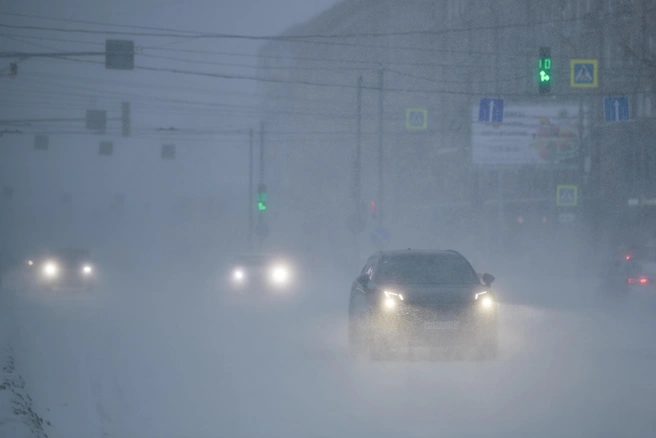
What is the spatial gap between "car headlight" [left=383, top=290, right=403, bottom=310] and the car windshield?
59 centimetres

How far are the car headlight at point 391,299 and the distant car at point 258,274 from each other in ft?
65.0

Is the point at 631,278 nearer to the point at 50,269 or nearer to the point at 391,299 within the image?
the point at 391,299

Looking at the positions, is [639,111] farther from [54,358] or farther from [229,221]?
[229,221]

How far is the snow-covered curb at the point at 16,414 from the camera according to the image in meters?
7.02

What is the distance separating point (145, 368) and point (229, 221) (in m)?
102

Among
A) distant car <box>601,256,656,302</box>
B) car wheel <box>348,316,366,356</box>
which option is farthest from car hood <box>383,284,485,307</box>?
distant car <box>601,256,656,302</box>

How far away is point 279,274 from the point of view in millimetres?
33375

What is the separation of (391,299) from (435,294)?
0.61 m

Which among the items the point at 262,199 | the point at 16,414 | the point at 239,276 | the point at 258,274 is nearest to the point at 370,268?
the point at 16,414

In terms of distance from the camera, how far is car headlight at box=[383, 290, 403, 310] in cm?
1322

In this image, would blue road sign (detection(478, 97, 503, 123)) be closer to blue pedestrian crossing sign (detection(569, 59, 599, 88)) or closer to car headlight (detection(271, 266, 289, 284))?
car headlight (detection(271, 266, 289, 284))

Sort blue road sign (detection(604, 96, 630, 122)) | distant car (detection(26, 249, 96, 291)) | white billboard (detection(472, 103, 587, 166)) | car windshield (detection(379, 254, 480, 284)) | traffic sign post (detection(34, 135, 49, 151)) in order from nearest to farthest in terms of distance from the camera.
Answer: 1. car windshield (detection(379, 254, 480, 284))
2. blue road sign (detection(604, 96, 630, 122))
3. distant car (detection(26, 249, 96, 291))
4. traffic sign post (detection(34, 135, 49, 151))
5. white billboard (detection(472, 103, 587, 166))

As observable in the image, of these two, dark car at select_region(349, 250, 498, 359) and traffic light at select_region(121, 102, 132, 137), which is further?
traffic light at select_region(121, 102, 132, 137)

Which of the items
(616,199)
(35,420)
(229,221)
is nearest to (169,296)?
(35,420)
